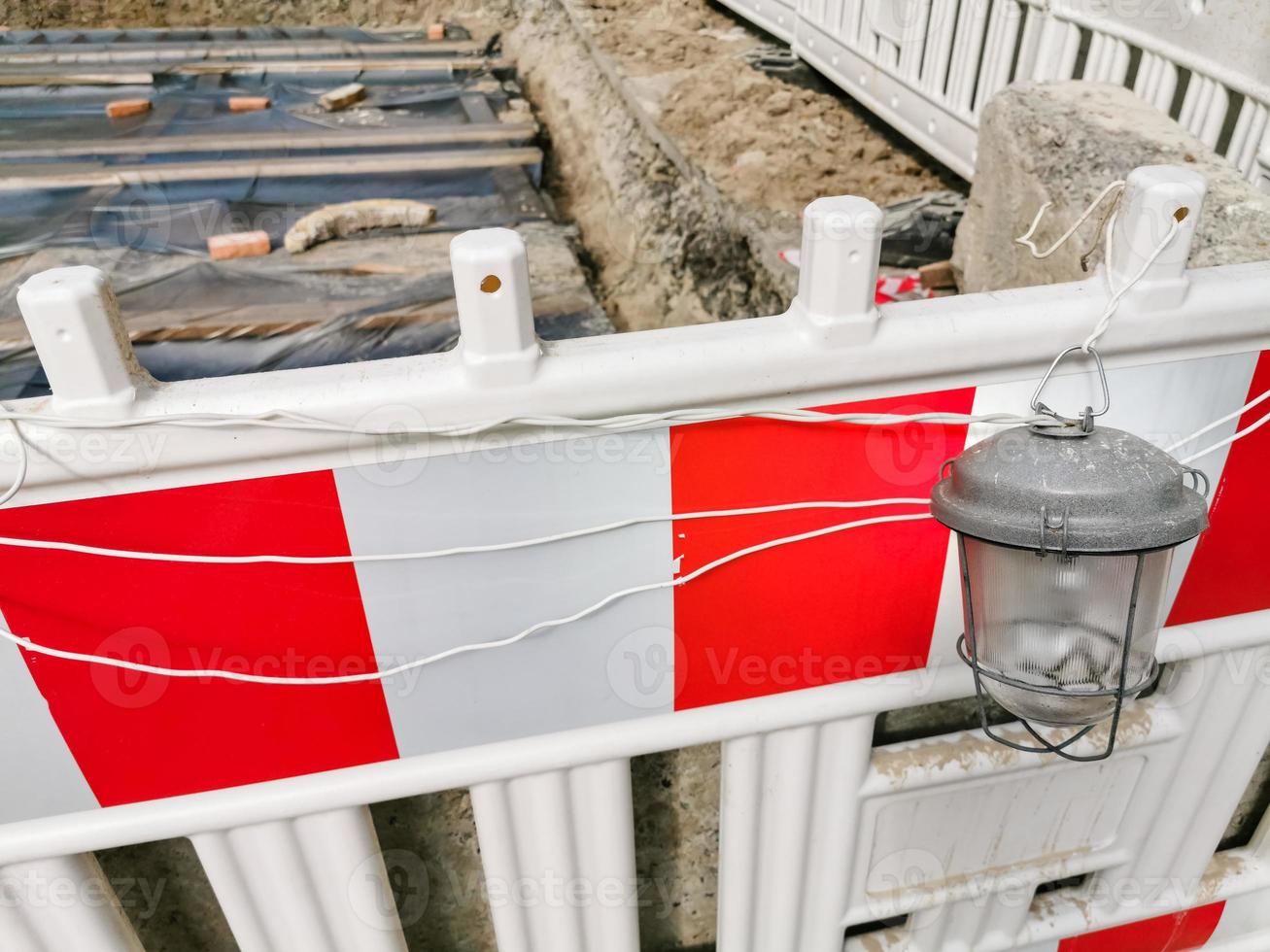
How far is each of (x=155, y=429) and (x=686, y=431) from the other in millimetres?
487

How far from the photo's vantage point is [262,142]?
3867 mm

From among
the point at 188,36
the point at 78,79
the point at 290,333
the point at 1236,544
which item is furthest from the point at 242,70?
the point at 1236,544

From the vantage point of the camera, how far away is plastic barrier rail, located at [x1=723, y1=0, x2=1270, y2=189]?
2211 mm

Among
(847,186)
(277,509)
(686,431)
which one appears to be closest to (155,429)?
(277,509)

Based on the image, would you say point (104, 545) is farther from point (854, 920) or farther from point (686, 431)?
point (854, 920)

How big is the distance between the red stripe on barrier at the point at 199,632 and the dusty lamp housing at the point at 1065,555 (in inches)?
25.1

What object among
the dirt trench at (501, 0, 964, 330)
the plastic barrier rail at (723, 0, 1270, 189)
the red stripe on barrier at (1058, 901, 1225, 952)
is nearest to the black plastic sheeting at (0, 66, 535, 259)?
the dirt trench at (501, 0, 964, 330)

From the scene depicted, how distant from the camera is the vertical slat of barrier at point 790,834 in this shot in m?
1.11

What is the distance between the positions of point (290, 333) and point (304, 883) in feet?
5.57

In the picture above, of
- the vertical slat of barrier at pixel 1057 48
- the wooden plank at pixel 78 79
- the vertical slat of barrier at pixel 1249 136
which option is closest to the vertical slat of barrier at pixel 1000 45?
the vertical slat of barrier at pixel 1057 48

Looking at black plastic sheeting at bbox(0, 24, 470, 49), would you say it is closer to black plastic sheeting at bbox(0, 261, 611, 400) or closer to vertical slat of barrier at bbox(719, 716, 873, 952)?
black plastic sheeting at bbox(0, 261, 611, 400)

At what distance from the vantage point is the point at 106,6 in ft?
26.7

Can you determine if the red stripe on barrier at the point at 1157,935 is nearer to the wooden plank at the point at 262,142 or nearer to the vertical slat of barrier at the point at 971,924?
the vertical slat of barrier at the point at 971,924

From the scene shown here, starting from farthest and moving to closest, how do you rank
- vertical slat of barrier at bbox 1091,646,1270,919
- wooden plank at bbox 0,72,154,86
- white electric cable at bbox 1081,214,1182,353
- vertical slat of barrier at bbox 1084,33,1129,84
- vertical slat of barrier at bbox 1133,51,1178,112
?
wooden plank at bbox 0,72,154,86 < vertical slat of barrier at bbox 1084,33,1129,84 < vertical slat of barrier at bbox 1133,51,1178,112 < vertical slat of barrier at bbox 1091,646,1270,919 < white electric cable at bbox 1081,214,1182,353
